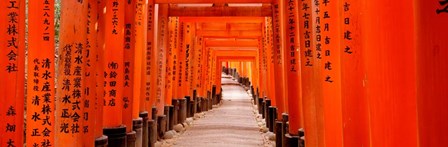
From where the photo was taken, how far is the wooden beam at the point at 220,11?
11.0 metres

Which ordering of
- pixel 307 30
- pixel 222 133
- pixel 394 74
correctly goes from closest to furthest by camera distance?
pixel 394 74, pixel 307 30, pixel 222 133

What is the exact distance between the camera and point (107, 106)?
6566 mm

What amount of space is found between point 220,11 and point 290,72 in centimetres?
489

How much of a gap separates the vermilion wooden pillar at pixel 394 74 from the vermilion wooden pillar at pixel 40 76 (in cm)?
317

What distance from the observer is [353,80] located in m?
3.12

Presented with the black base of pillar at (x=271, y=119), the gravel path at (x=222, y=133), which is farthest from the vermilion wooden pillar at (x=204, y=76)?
the black base of pillar at (x=271, y=119)

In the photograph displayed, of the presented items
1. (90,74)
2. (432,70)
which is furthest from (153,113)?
(432,70)

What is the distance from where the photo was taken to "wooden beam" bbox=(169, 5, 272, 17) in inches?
434

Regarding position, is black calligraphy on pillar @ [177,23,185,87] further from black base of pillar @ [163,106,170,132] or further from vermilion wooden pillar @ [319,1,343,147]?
vermilion wooden pillar @ [319,1,343,147]

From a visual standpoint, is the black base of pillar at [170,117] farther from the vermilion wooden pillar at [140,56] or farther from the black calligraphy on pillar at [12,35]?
the black calligraphy on pillar at [12,35]

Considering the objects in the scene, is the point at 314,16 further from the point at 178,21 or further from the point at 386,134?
the point at 178,21

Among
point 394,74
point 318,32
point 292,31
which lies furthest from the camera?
point 292,31

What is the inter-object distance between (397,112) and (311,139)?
274 centimetres

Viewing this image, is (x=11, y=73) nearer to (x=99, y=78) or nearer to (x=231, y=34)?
(x=99, y=78)
